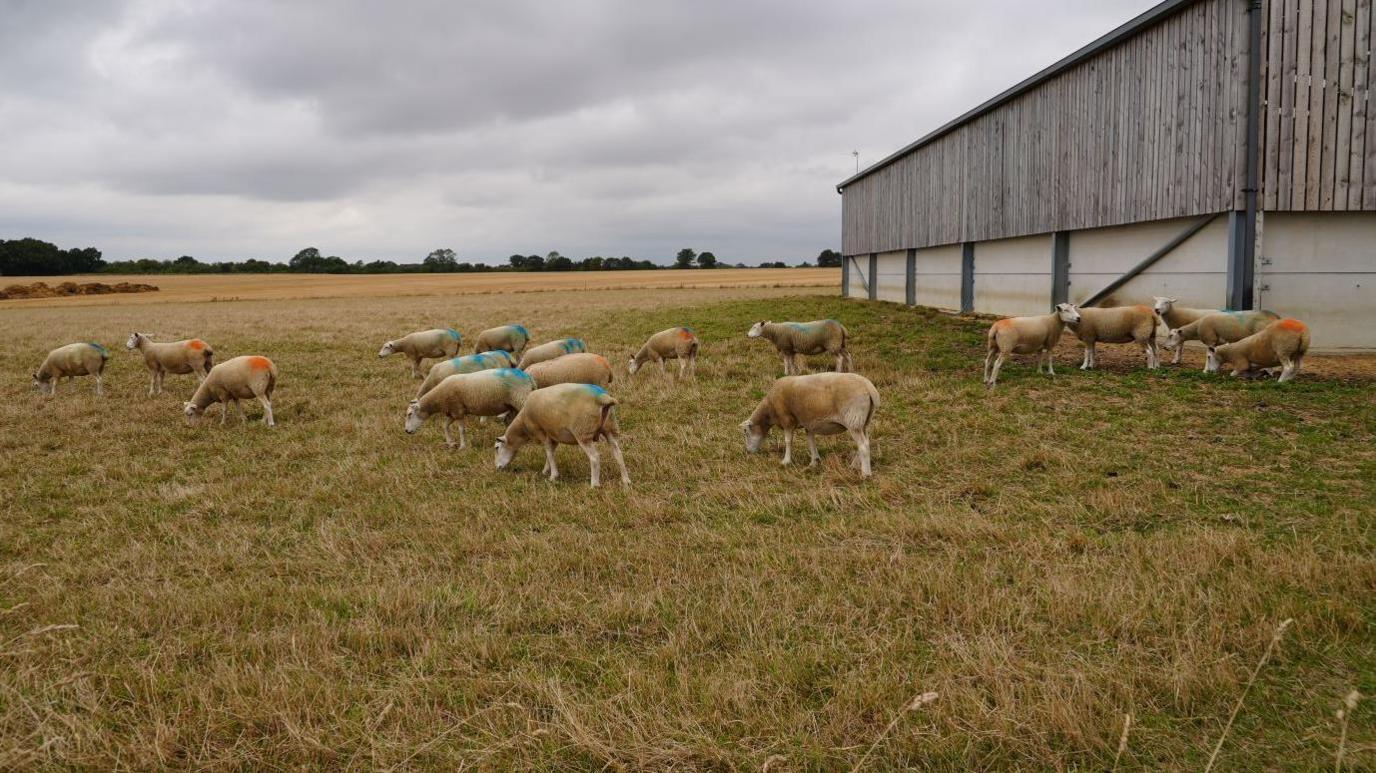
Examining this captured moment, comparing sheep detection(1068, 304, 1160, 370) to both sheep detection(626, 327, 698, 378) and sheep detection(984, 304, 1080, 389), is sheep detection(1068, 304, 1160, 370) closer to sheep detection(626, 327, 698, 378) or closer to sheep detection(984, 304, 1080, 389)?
sheep detection(984, 304, 1080, 389)

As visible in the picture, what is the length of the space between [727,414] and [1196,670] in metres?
8.93

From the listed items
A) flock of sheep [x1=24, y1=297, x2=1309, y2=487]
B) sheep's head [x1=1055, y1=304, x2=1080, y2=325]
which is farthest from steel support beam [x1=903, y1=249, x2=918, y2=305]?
sheep's head [x1=1055, y1=304, x2=1080, y2=325]

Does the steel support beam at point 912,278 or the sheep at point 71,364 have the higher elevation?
the steel support beam at point 912,278

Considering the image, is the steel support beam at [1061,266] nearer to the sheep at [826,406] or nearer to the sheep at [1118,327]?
the sheep at [1118,327]

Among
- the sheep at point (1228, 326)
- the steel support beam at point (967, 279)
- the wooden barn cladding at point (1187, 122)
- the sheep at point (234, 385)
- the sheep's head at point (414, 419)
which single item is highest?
the wooden barn cladding at point (1187, 122)

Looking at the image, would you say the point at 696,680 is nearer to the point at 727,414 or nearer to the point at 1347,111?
the point at 727,414

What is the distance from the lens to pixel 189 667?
4660mm

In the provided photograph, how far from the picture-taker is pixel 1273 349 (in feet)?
42.7

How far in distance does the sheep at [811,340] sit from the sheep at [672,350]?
1.43m

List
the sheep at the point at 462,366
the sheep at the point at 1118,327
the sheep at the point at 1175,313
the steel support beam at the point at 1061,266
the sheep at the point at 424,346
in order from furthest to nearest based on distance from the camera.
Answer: the steel support beam at the point at 1061,266 < the sheep at the point at 424,346 < the sheep at the point at 1175,313 < the sheep at the point at 1118,327 < the sheep at the point at 462,366

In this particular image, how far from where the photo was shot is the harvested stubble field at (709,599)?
151 inches

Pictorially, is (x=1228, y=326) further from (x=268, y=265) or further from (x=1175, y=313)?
(x=268, y=265)

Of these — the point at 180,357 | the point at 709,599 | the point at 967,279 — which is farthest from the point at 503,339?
the point at 967,279

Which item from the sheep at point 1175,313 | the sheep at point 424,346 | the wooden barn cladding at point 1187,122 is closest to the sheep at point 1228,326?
the sheep at point 1175,313
